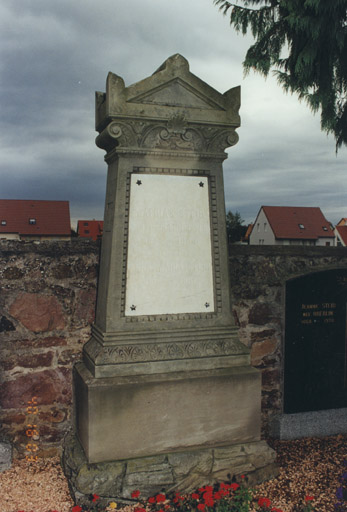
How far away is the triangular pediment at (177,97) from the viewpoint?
3.26m

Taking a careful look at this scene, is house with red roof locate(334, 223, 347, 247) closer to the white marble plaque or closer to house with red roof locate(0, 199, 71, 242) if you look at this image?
house with red roof locate(0, 199, 71, 242)

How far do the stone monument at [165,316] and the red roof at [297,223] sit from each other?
81.2 feet

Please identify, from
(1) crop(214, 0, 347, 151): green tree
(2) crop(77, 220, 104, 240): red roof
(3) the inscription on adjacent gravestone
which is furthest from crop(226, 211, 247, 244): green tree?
(3) the inscription on adjacent gravestone

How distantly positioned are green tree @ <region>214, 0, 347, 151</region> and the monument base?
19.8 ft

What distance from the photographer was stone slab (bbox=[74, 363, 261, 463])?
121 inches

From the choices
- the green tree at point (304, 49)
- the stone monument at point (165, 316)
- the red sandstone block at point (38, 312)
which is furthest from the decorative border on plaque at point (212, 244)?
the green tree at point (304, 49)

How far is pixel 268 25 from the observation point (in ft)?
26.5

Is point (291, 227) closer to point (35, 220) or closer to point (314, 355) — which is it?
point (35, 220)

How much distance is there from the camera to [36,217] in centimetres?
2142

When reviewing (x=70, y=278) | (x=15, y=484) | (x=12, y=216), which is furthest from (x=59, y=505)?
(x=12, y=216)

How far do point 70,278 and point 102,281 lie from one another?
0.43m

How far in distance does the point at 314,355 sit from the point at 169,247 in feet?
6.44

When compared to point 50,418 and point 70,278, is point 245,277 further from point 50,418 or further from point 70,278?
point 50,418

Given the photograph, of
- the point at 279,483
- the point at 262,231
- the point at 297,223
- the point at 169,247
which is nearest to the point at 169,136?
the point at 169,247
